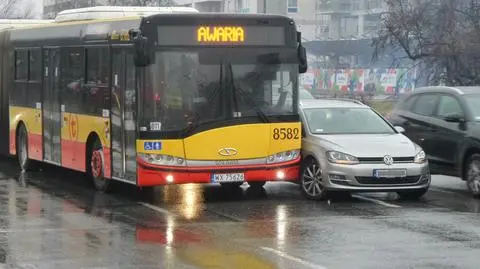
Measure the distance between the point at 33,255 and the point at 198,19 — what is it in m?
5.56

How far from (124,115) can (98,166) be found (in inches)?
61.2

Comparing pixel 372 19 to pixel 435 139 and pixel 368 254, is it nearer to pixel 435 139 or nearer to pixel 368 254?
pixel 435 139

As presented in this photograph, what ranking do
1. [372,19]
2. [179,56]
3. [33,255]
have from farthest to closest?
1. [372,19]
2. [179,56]
3. [33,255]

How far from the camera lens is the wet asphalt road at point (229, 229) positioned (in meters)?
9.34

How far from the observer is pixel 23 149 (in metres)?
19.3

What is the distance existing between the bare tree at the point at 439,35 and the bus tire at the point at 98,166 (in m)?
23.1

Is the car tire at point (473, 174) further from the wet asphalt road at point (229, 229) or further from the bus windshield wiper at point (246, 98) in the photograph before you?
the bus windshield wiper at point (246, 98)

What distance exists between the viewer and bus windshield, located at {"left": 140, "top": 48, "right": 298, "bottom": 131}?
13672 millimetres

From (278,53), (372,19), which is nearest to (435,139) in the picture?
(278,53)

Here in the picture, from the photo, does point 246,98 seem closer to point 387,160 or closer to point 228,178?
point 228,178

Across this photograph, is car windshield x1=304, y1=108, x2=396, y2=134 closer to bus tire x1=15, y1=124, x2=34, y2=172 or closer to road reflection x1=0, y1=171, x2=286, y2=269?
road reflection x1=0, y1=171, x2=286, y2=269

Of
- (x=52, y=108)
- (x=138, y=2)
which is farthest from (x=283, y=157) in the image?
(x=138, y=2)

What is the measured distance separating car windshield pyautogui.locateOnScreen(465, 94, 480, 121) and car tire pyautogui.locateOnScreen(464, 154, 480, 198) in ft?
2.14

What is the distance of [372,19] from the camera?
10050 cm
